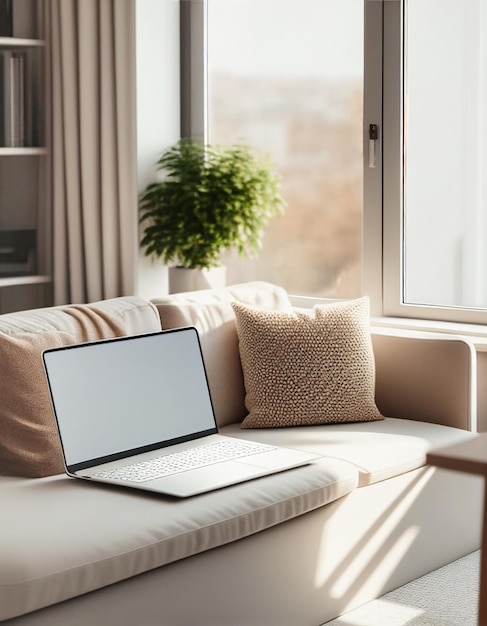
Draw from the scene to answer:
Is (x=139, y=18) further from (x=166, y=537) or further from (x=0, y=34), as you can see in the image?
(x=166, y=537)

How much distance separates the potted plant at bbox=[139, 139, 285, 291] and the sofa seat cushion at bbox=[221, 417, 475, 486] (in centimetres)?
100

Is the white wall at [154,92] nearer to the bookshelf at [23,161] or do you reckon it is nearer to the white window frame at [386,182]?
the bookshelf at [23,161]

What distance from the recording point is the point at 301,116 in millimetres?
3754

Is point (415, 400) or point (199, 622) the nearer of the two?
point (199, 622)

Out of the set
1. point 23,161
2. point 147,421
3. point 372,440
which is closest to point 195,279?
point 23,161

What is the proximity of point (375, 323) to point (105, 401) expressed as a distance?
1411 millimetres

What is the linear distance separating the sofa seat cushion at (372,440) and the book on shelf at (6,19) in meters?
1.92

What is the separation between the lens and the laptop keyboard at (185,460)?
2240 mm

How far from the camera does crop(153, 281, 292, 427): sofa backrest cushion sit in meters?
2.94

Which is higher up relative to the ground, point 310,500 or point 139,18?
point 139,18

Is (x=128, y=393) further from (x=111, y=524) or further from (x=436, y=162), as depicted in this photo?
(x=436, y=162)

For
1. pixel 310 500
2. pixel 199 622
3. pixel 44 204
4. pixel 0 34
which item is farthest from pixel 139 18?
pixel 199 622

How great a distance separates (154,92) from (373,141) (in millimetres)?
921

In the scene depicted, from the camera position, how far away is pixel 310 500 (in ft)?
7.59
